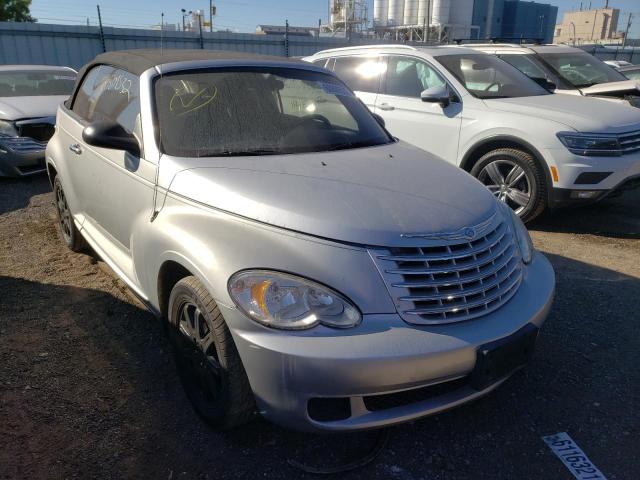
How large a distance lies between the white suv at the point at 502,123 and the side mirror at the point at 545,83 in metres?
0.83

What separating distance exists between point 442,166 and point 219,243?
1438mm

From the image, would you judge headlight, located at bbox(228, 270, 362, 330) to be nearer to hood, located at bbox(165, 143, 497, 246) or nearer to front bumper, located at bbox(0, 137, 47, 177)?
hood, located at bbox(165, 143, 497, 246)

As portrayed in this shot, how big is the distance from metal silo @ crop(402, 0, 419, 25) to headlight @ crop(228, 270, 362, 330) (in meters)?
55.1

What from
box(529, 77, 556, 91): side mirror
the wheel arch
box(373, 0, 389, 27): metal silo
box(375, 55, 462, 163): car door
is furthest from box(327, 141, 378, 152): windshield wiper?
box(373, 0, 389, 27): metal silo

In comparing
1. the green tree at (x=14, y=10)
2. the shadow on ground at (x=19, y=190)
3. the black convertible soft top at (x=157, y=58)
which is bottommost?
the shadow on ground at (x=19, y=190)

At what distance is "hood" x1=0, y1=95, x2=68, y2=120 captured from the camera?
700 centimetres

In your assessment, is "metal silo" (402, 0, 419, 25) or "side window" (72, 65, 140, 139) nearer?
"side window" (72, 65, 140, 139)

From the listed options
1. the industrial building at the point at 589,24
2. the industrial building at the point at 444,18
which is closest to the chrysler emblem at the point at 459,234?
the industrial building at the point at 444,18

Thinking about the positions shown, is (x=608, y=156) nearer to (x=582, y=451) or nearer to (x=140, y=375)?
(x=582, y=451)

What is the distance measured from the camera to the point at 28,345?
3.06m

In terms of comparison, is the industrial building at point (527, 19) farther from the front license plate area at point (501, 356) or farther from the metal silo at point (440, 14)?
the front license plate area at point (501, 356)

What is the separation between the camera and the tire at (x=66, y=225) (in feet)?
14.0

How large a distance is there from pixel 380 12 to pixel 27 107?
52.4 meters

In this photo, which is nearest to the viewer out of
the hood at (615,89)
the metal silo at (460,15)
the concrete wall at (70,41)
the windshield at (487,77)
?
the windshield at (487,77)
